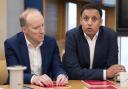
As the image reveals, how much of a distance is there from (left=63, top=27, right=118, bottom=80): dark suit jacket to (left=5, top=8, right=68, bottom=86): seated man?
0.13m

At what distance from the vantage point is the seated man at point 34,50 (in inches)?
101

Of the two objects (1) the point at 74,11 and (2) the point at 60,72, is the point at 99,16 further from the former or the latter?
(1) the point at 74,11

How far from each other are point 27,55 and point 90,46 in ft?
2.07

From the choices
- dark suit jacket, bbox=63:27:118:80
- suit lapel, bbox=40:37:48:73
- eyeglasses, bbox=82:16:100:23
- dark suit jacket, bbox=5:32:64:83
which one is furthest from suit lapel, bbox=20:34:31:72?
eyeglasses, bbox=82:16:100:23

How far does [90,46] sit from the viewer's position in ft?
9.48

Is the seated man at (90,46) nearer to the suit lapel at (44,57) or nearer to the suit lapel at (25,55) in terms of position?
the suit lapel at (44,57)

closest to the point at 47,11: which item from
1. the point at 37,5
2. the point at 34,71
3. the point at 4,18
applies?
the point at 37,5

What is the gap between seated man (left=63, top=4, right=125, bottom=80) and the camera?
2801mm

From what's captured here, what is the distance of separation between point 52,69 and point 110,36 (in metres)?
0.66

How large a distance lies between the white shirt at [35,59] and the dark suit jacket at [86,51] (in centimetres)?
27

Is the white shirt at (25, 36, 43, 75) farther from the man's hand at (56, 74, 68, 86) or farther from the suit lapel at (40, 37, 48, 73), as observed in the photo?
the man's hand at (56, 74, 68, 86)

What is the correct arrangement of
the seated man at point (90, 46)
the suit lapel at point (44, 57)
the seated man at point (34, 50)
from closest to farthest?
the seated man at point (34, 50) → the suit lapel at point (44, 57) → the seated man at point (90, 46)

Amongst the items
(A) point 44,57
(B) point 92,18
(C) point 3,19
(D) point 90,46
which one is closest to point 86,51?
(D) point 90,46

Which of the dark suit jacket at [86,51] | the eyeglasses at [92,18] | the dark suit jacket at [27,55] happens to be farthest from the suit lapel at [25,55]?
the eyeglasses at [92,18]
